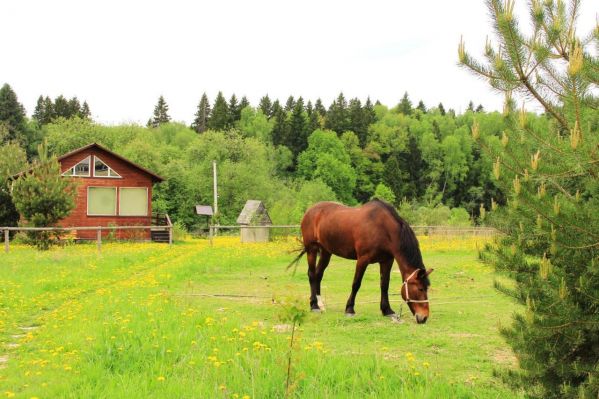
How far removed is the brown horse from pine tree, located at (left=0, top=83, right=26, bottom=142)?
6494 centimetres

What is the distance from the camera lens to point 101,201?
3491cm

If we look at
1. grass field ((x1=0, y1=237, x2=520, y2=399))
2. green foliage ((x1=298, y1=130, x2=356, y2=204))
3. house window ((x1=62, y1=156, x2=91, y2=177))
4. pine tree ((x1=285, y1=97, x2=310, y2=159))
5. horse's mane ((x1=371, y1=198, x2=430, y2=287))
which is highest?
pine tree ((x1=285, y1=97, x2=310, y2=159))

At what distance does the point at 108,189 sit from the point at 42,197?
34.7 ft

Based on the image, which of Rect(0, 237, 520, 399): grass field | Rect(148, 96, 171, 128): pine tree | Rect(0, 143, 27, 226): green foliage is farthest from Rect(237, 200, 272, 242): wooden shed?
Rect(148, 96, 171, 128): pine tree

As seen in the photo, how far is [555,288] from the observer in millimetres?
3781

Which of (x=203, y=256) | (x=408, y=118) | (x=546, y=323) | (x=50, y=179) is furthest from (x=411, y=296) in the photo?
(x=408, y=118)

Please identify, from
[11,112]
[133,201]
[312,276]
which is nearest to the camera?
[312,276]

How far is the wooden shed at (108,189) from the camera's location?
112 feet

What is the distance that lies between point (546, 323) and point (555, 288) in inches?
10.2

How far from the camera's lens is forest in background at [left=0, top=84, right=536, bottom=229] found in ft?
180

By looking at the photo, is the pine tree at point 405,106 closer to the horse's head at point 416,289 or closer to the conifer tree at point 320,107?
the conifer tree at point 320,107

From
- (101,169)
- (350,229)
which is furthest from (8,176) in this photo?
(350,229)

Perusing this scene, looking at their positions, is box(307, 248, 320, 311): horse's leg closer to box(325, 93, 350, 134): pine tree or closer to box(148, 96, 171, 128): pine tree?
box(325, 93, 350, 134): pine tree

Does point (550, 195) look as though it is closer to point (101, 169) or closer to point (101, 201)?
point (101, 201)
